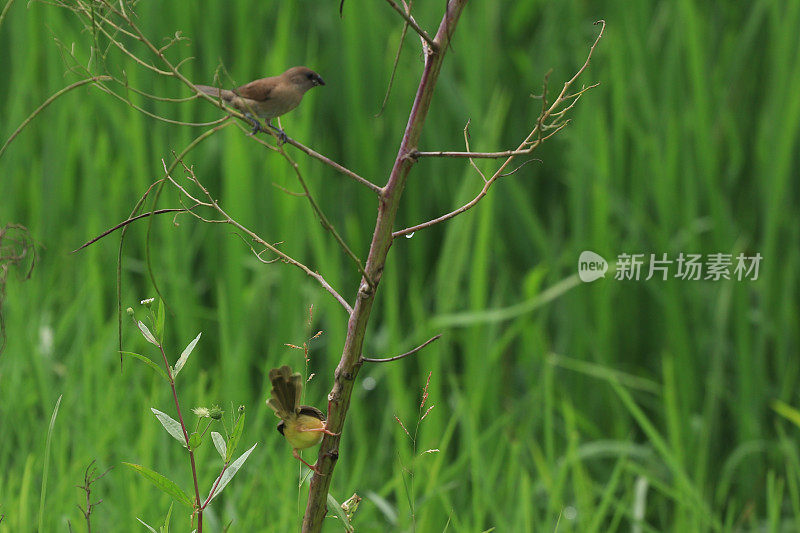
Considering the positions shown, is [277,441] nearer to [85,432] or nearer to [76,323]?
[85,432]

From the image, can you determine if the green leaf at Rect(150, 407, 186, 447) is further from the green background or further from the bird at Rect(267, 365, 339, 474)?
the green background

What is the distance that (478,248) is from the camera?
80.9 inches

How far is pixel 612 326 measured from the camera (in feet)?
7.28

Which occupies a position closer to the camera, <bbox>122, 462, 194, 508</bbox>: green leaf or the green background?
<bbox>122, 462, 194, 508</bbox>: green leaf

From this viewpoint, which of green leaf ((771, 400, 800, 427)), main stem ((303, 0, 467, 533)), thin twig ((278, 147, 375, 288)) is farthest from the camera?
green leaf ((771, 400, 800, 427))

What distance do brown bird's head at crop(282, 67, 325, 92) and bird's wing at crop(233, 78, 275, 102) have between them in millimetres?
17

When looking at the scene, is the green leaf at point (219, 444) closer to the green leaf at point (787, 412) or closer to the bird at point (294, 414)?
the bird at point (294, 414)

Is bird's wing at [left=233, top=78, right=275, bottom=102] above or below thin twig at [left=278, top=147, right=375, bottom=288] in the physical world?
above

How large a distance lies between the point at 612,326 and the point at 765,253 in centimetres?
40

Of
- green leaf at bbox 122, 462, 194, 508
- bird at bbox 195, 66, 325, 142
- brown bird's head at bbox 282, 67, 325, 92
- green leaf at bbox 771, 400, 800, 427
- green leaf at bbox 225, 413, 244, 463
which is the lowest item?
green leaf at bbox 771, 400, 800, 427

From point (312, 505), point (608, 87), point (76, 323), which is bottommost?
point (76, 323)

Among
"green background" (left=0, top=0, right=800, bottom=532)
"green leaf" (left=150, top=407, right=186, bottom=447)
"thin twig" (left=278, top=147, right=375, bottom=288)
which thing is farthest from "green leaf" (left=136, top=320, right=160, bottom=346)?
"green background" (left=0, top=0, right=800, bottom=532)

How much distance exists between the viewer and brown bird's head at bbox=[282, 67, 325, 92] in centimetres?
76

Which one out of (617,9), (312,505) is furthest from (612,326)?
(312,505)
